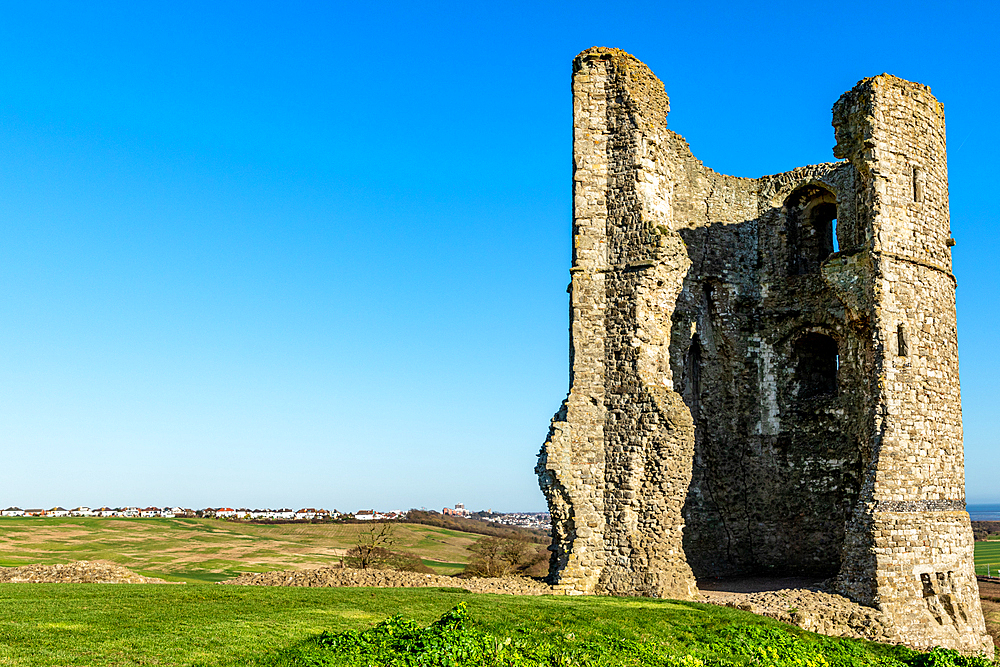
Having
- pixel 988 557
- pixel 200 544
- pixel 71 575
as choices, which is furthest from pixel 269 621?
pixel 988 557

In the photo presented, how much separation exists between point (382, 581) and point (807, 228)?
1324 centimetres

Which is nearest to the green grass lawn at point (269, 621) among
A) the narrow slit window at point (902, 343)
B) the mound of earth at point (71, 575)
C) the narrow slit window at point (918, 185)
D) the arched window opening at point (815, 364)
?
the mound of earth at point (71, 575)

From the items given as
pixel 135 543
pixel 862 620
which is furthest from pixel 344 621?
pixel 135 543

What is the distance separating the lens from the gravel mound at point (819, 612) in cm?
1423

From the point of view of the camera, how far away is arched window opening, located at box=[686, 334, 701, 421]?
1995 centimetres

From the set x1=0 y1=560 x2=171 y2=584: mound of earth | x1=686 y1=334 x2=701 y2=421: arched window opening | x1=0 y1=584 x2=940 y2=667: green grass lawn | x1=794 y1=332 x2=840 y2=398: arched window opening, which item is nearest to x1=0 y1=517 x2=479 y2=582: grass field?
x1=0 y1=560 x2=171 y2=584: mound of earth

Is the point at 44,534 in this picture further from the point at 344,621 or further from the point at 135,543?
the point at 344,621

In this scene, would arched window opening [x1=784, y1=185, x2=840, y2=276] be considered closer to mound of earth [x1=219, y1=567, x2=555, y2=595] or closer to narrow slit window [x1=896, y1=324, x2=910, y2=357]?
narrow slit window [x1=896, y1=324, x2=910, y2=357]

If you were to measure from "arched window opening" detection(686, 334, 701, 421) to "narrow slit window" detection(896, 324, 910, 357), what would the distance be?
15.1ft

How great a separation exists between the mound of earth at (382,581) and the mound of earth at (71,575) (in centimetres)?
170

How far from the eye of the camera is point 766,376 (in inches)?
794

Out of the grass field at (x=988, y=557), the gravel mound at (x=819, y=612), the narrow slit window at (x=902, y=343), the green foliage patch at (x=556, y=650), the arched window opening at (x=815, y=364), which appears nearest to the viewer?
the green foliage patch at (x=556, y=650)

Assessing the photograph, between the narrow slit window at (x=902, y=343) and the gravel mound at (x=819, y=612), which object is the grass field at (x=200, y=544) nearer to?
the gravel mound at (x=819, y=612)

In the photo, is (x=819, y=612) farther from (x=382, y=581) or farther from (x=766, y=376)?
(x=382, y=581)
